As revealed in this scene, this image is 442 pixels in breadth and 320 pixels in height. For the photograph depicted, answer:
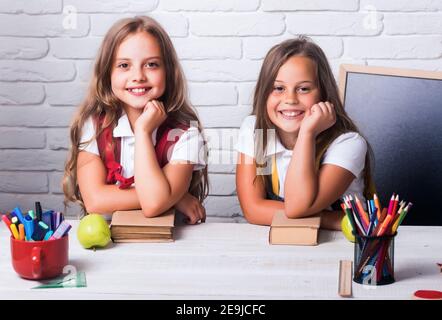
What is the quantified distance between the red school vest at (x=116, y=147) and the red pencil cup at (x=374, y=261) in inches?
25.8

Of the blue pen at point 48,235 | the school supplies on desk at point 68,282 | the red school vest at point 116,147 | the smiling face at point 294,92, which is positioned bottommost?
the school supplies on desk at point 68,282

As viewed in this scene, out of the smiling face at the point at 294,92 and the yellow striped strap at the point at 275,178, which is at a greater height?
the smiling face at the point at 294,92

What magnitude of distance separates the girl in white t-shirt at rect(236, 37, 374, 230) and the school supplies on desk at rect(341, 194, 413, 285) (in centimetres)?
33

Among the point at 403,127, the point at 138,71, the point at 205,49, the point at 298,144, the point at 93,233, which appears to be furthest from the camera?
the point at 205,49

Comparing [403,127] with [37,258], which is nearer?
[37,258]

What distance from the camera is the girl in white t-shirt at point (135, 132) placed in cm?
170

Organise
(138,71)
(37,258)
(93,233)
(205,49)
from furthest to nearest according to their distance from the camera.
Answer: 1. (205,49)
2. (138,71)
3. (93,233)
4. (37,258)

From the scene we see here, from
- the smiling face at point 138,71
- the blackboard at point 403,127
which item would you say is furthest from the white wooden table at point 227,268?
the blackboard at point 403,127

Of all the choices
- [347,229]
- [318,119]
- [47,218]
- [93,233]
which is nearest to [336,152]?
[318,119]

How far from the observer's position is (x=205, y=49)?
7.83 feet

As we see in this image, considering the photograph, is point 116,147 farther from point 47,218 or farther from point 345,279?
point 345,279

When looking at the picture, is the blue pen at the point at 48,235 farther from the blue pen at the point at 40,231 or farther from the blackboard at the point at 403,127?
the blackboard at the point at 403,127

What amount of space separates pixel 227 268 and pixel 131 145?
606 millimetres

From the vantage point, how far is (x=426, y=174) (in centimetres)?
212
